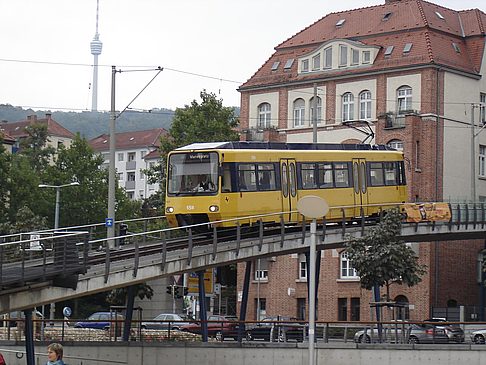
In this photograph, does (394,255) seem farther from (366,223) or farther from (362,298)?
(362,298)

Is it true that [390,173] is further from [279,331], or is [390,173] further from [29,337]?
[29,337]

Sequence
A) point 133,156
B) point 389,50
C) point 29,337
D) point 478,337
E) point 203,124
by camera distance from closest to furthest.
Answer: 1. point 29,337
2. point 478,337
3. point 389,50
4. point 203,124
5. point 133,156

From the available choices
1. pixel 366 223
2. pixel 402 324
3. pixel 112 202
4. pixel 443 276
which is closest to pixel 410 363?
pixel 402 324

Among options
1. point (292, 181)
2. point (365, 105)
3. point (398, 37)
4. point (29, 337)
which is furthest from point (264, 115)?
point (29, 337)

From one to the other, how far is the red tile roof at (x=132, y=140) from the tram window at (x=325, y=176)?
113 metres

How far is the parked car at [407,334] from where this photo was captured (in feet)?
117

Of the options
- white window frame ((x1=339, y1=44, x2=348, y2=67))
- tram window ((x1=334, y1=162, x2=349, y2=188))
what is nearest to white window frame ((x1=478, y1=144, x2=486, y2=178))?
white window frame ((x1=339, y1=44, x2=348, y2=67))

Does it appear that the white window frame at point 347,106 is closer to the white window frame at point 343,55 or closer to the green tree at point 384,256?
the white window frame at point 343,55

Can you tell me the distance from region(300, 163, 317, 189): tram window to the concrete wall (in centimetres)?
723

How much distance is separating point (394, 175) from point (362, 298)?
872 inches

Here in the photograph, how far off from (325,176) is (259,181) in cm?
399

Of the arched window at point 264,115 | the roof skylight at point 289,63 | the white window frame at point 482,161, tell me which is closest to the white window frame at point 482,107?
the white window frame at point 482,161

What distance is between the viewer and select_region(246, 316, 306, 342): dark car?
38156mm

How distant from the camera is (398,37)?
71438 mm
